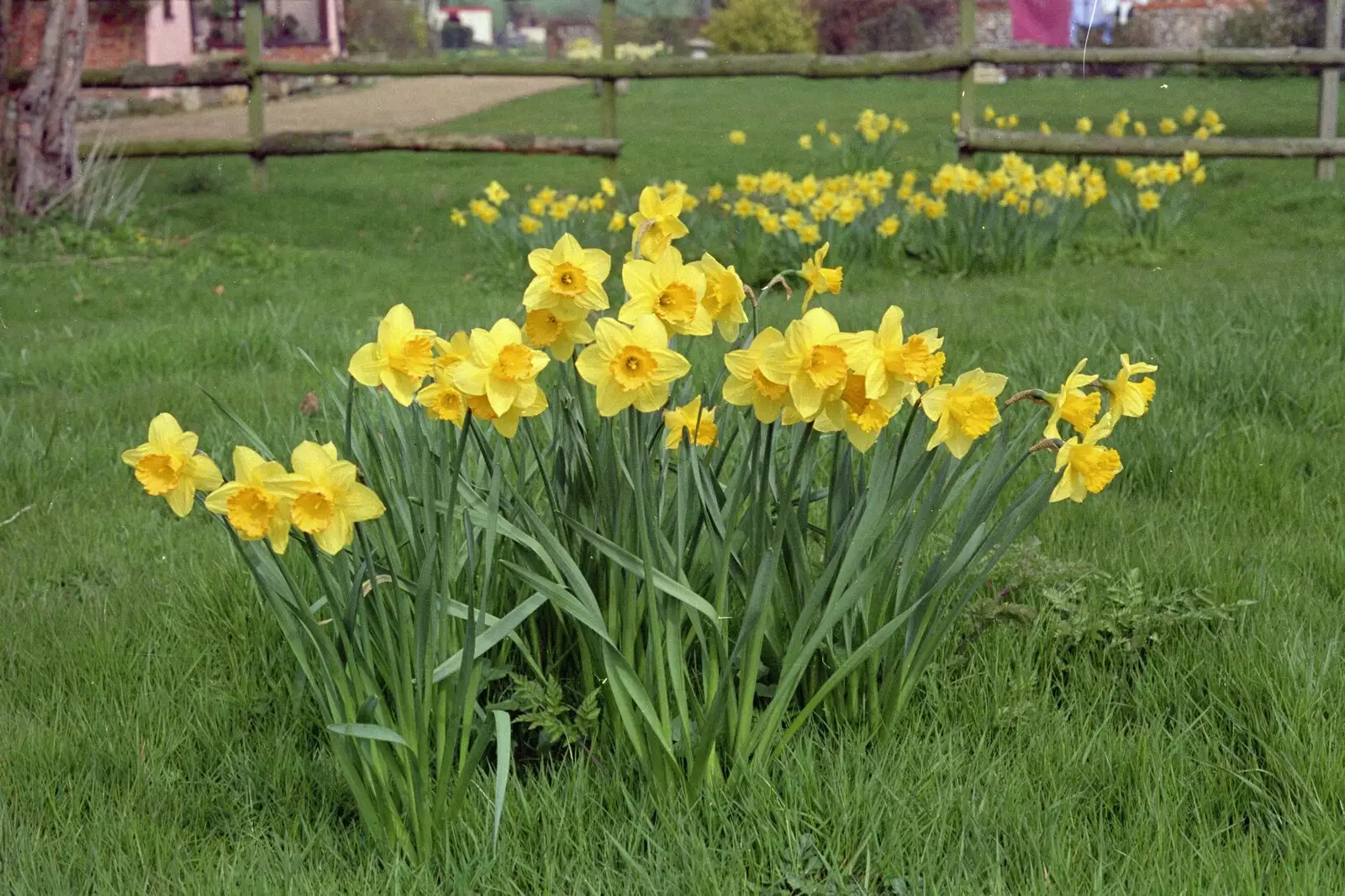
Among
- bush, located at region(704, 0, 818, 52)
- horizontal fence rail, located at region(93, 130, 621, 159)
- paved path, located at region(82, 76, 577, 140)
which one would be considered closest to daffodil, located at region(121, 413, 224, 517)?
horizontal fence rail, located at region(93, 130, 621, 159)

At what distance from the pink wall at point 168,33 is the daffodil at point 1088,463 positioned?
20.9m

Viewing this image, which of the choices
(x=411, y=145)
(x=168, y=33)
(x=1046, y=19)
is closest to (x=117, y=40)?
(x=168, y=33)

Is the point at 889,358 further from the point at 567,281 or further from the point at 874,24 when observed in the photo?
the point at 874,24

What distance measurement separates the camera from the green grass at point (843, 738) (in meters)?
1.42

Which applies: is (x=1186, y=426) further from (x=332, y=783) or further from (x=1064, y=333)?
(x=332, y=783)

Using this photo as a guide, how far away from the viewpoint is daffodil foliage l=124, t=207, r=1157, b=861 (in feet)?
4.20

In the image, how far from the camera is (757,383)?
1.31 m

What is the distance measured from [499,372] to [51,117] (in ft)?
24.5

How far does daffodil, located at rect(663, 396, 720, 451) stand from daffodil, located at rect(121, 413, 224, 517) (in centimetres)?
52

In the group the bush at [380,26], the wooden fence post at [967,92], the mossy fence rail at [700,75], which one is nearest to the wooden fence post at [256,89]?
the mossy fence rail at [700,75]

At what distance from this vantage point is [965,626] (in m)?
1.96

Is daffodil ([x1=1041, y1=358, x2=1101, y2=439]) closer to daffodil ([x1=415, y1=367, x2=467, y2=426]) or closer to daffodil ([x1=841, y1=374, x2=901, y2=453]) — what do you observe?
daffodil ([x1=841, y1=374, x2=901, y2=453])

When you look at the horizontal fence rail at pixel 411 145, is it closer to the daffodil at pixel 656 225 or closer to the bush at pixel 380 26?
the daffodil at pixel 656 225

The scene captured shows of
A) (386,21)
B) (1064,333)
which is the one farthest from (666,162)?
(386,21)
